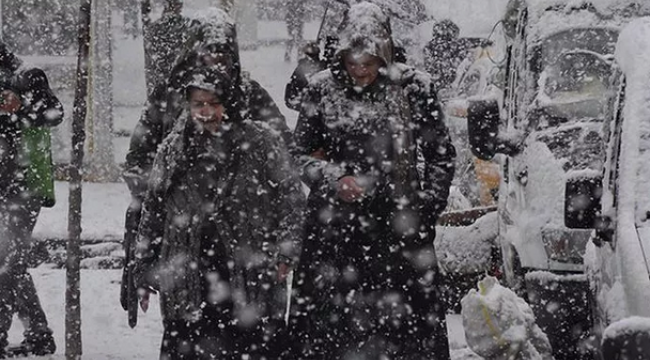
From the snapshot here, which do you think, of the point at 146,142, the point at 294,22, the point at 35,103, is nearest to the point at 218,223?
the point at 146,142

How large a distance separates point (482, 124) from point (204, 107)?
80.8 inches

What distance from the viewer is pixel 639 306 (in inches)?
159

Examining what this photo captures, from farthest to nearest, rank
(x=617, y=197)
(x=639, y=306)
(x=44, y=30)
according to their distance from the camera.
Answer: (x=44, y=30) → (x=617, y=197) → (x=639, y=306)

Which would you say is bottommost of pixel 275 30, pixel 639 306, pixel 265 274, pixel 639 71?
pixel 275 30

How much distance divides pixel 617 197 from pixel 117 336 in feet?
12.8

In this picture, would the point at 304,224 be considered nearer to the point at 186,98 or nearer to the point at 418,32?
the point at 186,98

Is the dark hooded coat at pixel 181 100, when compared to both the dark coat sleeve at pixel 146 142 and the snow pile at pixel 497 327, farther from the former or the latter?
the snow pile at pixel 497 327

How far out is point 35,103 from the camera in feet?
23.1

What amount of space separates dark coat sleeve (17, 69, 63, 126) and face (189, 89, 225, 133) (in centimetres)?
182

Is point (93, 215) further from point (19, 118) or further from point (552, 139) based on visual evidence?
point (552, 139)

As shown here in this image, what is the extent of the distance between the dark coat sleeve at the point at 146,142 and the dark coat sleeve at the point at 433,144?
1.18 metres

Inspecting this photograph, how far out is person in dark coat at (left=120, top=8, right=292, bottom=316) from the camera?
5.49 metres

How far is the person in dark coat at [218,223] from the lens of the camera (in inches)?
216

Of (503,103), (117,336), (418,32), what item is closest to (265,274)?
(117,336)
